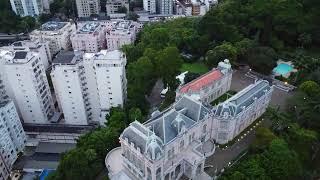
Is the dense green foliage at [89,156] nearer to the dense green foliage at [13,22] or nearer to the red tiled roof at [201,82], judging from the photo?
the red tiled roof at [201,82]

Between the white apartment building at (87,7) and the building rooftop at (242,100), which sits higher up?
the white apartment building at (87,7)

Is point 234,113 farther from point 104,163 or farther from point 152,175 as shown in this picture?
point 104,163

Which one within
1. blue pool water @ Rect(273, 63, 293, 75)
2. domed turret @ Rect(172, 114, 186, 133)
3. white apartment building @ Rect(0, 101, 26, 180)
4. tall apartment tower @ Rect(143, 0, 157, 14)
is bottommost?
white apartment building @ Rect(0, 101, 26, 180)

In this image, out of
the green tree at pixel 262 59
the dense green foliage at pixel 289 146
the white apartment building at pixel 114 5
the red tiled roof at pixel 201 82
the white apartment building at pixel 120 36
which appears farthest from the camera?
the white apartment building at pixel 114 5

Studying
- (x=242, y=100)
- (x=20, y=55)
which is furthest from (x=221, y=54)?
(x=20, y=55)

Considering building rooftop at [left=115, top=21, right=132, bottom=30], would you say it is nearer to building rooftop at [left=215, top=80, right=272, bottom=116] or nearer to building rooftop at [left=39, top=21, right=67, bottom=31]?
Result: building rooftop at [left=39, top=21, right=67, bottom=31]

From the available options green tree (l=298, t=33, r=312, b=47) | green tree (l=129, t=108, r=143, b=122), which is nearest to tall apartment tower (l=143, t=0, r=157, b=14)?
green tree (l=298, t=33, r=312, b=47)

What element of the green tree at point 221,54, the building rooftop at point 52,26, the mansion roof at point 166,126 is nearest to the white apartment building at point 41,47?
the building rooftop at point 52,26

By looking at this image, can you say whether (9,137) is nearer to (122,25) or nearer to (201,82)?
(201,82)
